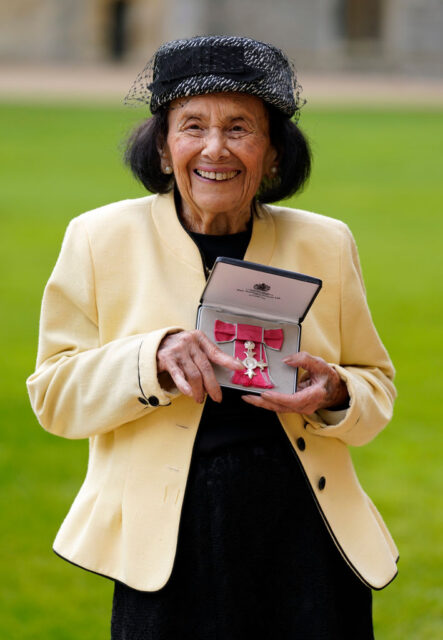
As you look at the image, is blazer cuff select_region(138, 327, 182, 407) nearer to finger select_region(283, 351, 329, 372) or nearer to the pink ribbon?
the pink ribbon

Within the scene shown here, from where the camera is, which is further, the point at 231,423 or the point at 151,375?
the point at 231,423

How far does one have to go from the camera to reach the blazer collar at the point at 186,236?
8.45ft

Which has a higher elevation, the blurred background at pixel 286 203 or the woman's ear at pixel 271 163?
the woman's ear at pixel 271 163

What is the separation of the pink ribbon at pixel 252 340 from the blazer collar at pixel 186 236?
0.21 metres

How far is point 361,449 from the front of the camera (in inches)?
242

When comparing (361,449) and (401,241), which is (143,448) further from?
(401,241)

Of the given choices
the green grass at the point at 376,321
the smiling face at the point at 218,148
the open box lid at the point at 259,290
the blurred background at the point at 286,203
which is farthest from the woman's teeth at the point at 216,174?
the green grass at the point at 376,321

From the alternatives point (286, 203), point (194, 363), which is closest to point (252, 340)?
point (194, 363)

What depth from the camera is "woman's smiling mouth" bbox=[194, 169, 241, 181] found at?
97.7 inches

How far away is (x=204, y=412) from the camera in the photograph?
2486 millimetres

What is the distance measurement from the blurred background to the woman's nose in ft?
1.36

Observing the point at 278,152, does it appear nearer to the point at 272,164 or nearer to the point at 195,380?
the point at 272,164

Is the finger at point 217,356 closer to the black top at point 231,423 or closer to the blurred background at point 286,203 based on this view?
the black top at point 231,423

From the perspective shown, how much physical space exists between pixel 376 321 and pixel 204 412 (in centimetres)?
651
